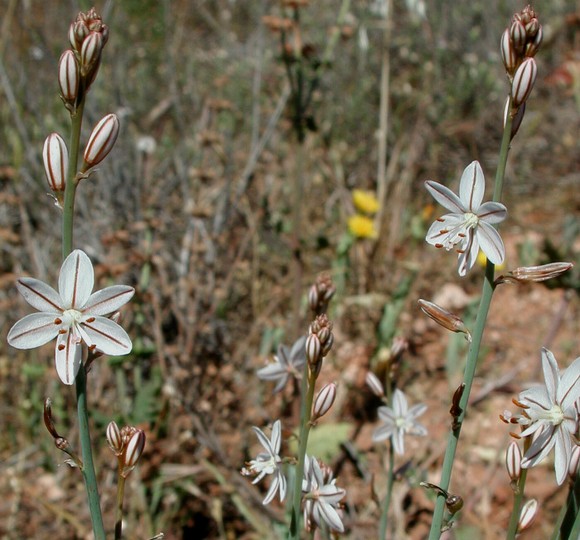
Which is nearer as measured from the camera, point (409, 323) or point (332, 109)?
point (409, 323)

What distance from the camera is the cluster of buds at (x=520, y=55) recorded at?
118 centimetres

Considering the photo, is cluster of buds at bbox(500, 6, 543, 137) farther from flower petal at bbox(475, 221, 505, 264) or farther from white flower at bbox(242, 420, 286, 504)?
white flower at bbox(242, 420, 286, 504)

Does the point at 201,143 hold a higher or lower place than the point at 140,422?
higher

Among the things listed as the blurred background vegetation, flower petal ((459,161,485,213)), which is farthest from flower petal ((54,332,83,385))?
the blurred background vegetation

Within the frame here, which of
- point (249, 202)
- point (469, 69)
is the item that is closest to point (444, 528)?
point (249, 202)

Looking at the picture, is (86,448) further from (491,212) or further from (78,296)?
(491,212)

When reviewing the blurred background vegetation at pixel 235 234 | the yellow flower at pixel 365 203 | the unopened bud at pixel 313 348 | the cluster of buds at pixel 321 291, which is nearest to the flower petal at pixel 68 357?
the unopened bud at pixel 313 348

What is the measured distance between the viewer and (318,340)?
1288mm

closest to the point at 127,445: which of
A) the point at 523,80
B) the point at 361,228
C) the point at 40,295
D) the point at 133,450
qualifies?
the point at 133,450

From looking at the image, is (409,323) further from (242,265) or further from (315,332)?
(315,332)

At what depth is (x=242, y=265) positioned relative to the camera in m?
3.67

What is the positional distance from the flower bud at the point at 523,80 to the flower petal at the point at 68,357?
2.89 ft

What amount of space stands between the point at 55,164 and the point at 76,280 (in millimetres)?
211

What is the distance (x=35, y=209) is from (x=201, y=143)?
1.07 meters
